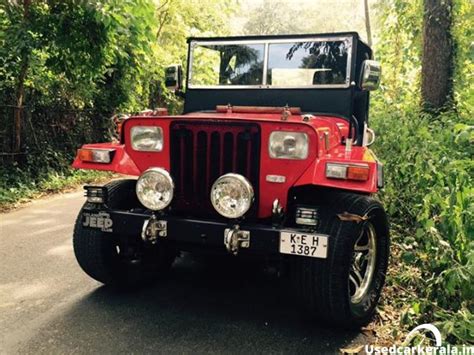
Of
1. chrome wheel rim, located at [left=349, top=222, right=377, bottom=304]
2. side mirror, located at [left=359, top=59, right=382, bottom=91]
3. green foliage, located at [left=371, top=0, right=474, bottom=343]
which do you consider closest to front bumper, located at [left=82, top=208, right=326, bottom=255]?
chrome wheel rim, located at [left=349, top=222, right=377, bottom=304]

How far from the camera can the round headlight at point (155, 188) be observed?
9.78 ft

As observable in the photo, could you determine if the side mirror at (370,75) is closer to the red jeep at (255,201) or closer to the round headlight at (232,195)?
the red jeep at (255,201)

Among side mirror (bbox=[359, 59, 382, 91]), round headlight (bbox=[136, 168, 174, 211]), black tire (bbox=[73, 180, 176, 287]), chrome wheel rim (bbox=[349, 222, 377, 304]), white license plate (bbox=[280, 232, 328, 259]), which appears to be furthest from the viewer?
side mirror (bbox=[359, 59, 382, 91])

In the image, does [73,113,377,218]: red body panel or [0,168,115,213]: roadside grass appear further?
[0,168,115,213]: roadside grass

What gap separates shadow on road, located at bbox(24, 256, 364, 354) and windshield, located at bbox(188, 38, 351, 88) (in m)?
1.91

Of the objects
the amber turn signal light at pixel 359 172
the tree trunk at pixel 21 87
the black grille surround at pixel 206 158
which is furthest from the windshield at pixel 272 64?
the tree trunk at pixel 21 87

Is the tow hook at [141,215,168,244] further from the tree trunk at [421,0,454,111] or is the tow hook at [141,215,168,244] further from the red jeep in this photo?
the tree trunk at [421,0,454,111]

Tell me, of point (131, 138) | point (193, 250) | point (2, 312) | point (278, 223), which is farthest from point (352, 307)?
point (2, 312)

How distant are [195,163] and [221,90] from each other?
5.52ft

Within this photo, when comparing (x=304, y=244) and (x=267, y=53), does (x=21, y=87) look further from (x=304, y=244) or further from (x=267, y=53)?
(x=304, y=244)

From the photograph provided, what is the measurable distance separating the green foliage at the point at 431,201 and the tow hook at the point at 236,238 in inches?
44.4

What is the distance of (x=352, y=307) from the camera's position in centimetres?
299

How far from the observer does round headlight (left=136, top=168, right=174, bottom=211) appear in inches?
117

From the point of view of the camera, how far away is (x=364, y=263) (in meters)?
3.42
